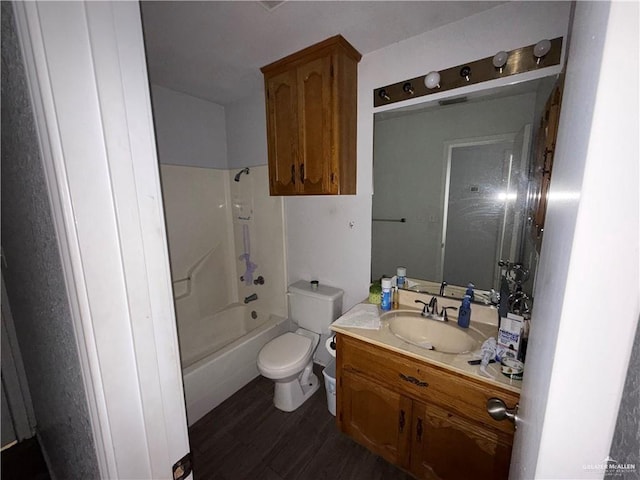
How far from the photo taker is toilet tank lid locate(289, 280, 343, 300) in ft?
6.36

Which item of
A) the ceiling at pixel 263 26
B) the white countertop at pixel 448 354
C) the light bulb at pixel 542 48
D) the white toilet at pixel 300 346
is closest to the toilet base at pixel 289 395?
the white toilet at pixel 300 346

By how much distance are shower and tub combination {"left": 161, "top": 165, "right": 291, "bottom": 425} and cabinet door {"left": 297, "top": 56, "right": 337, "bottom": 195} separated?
0.65 metres

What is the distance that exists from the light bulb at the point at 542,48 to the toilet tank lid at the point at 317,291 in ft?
5.62

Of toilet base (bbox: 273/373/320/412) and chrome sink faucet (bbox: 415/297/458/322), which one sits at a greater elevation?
chrome sink faucet (bbox: 415/297/458/322)

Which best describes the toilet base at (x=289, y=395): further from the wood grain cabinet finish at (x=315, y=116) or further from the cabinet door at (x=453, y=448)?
the wood grain cabinet finish at (x=315, y=116)

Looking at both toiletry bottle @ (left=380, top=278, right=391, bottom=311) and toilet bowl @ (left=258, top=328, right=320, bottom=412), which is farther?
toilet bowl @ (left=258, top=328, right=320, bottom=412)

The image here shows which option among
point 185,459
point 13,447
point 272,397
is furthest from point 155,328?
point 13,447

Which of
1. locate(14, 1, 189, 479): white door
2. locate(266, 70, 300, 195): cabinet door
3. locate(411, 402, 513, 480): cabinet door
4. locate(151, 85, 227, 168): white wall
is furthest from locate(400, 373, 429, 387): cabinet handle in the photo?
A: locate(151, 85, 227, 168): white wall

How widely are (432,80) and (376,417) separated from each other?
1.87 m

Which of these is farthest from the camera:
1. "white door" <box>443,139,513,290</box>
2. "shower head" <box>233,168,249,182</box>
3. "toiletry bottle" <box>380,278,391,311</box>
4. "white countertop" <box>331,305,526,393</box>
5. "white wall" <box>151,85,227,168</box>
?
"shower head" <box>233,168,249,182</box>

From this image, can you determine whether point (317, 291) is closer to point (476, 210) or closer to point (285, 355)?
point (285, 355)

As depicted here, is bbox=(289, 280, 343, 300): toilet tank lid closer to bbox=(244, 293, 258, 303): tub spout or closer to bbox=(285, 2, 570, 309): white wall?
bbox=(285, 2, 570, 309): white wall

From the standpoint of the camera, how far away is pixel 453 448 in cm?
114

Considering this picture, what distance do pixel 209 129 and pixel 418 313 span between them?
238 centimetres
